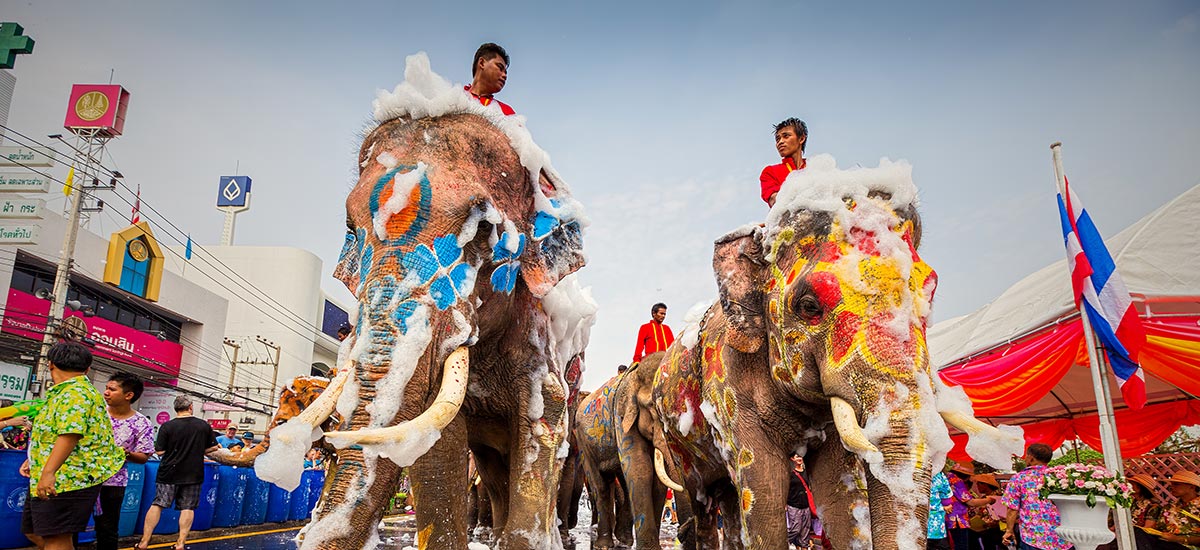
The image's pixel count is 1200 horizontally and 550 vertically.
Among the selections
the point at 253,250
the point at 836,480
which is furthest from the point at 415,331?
the point at 253,250

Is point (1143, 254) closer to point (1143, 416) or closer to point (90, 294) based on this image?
point (1143, 416)

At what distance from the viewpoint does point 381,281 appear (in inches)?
112

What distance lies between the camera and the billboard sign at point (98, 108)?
25.0 metres

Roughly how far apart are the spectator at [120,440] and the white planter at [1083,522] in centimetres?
821

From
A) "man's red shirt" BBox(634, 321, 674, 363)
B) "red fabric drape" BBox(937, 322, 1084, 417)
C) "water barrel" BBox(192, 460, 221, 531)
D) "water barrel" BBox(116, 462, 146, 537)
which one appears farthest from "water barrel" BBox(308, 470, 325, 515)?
"red fabric drape" BBox(937, 322, 1084, 417)

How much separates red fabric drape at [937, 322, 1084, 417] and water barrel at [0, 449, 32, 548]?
10.6 m

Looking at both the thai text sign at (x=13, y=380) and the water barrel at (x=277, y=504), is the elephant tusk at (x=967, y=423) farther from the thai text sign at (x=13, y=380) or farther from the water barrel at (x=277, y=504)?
the thai text sign at (x=13, y=380)

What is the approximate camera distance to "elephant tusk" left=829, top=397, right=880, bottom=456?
11.4 ft

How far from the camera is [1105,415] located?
6961mm

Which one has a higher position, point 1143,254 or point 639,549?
point 1143,254

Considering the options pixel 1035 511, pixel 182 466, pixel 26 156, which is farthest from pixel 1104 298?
pixel 26 156

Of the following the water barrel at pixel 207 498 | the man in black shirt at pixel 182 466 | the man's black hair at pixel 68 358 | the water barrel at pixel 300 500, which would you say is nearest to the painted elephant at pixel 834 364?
the man's black hair at pixel 68 358

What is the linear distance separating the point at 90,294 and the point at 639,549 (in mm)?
29872

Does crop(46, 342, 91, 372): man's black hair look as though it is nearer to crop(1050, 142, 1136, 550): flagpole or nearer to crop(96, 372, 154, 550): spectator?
crop(96, 372, 154, 550): spectator
